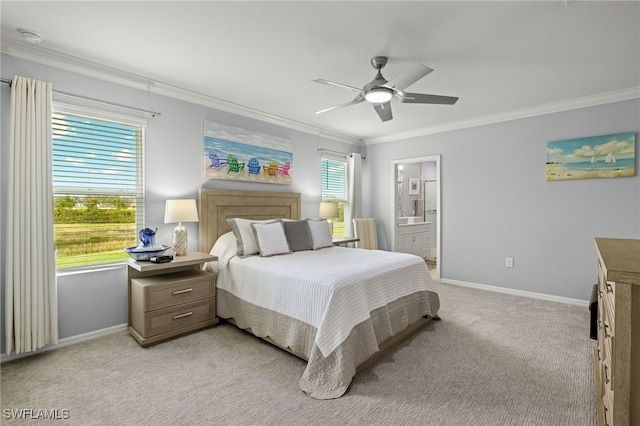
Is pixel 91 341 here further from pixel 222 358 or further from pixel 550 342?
pixel 550 342

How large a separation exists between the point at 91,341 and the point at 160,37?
269cm

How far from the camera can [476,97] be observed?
3.77m

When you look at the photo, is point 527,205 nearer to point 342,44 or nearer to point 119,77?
point 342,44

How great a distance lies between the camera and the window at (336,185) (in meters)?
5.48

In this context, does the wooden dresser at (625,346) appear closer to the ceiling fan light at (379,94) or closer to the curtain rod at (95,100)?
the ceiling fan light at (379,94)

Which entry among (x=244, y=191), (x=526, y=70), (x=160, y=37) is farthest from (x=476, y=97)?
(x=160, y=37)

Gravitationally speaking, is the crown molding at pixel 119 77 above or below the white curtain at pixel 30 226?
above

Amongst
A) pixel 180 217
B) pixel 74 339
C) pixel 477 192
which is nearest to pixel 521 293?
pixel 477 192

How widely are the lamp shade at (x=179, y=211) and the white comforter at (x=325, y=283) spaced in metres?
0.50

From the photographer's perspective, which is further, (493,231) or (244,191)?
(493,231)

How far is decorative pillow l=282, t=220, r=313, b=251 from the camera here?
370 cm

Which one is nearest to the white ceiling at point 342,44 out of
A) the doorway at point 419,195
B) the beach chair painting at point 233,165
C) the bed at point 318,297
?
the beach chair painting at point 233,165

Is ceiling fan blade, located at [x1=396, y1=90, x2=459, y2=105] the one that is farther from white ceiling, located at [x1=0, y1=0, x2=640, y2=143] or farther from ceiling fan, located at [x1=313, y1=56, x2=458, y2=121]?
white ceiling, located at [x1=0, y1=0, x2=640, y2=143]

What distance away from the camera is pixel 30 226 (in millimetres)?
2533
